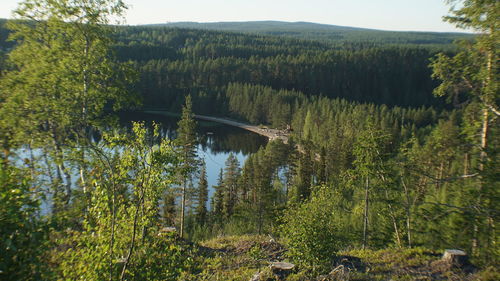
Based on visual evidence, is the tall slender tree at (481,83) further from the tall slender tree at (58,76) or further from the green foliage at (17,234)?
the tall slender tree at (58,76)

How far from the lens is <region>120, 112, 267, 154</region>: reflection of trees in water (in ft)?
299

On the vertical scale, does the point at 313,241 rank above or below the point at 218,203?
above

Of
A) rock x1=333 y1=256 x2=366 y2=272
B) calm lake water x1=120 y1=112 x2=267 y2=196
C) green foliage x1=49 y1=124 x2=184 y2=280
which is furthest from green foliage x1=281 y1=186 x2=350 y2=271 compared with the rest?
calm lake water x1=120 y1=112 x2=267 y2=196

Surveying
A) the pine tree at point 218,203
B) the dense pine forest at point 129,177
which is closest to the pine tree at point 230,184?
the pine tree at point 218,203

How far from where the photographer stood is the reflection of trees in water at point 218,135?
9124cm

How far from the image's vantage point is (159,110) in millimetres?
128000

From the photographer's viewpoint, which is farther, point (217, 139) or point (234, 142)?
point (217, 139)

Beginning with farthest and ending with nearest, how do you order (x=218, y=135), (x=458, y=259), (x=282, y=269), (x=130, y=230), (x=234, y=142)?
(x=218, y=135)
(x=234, y=142)
(x=458, y=259)
(x=282, y=269)
(x=130, y=230)

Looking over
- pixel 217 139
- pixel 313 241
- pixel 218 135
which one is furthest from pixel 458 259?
pixel 218 135

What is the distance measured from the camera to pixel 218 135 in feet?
339

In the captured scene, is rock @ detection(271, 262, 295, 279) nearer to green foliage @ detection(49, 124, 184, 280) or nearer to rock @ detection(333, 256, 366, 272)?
rock @ detection(333, 256, 366, 272)

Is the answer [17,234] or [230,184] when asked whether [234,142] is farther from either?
[17,234]

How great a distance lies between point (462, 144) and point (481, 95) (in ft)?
3.41

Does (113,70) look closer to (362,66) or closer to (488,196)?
(488,196)
